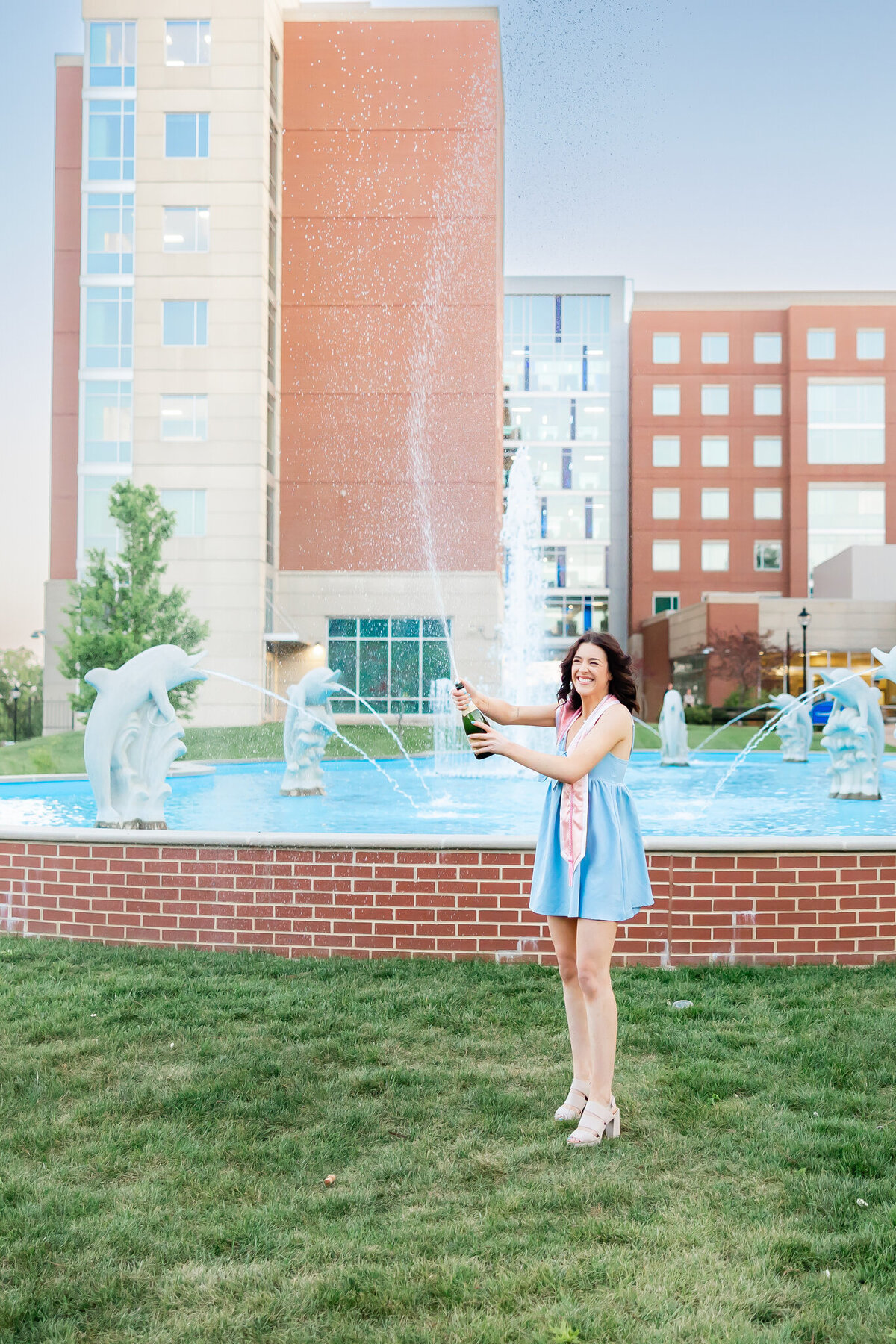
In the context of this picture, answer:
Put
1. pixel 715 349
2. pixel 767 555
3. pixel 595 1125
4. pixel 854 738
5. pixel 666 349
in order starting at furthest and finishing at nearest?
1. pixel 666 349
2. pixel 715 349
3. pixel 767 555
4. pixel 854 738
5. pixel 595 1125

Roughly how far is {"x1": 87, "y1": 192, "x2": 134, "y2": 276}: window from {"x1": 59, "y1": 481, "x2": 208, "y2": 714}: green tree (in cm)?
1153

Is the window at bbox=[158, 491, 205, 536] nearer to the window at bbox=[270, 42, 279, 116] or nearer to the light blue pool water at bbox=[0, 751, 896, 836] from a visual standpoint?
the window at bbox=[270, 42, 279, 116]

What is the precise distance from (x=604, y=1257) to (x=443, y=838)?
3.32 meters

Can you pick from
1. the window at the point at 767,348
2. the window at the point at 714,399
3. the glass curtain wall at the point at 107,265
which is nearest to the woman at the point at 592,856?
the glass curtain wall at the point at 107,265

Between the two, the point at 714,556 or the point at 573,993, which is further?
Answer: the point at 714,556

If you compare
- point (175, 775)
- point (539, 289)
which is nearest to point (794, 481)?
point (539, 289)

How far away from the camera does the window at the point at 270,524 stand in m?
40.4

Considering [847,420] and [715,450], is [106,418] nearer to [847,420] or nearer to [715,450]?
[715,450]

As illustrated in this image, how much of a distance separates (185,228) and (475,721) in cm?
4047

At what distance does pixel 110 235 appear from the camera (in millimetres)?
39844

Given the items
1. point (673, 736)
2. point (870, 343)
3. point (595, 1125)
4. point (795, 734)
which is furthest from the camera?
point (870, 343)

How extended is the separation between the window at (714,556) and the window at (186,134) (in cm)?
2944

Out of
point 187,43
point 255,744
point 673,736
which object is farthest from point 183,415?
point 673,736

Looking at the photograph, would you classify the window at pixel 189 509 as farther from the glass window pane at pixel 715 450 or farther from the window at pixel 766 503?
the window at pixel 766 503
